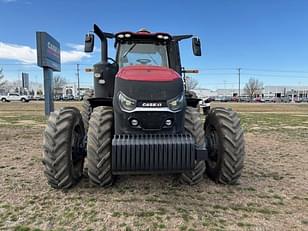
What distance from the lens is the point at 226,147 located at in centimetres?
432

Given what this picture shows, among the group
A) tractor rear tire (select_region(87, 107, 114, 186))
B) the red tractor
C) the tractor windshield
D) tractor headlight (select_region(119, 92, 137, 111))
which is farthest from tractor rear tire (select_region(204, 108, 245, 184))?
tractor rear tire (select_region(87, 107, 114, 186))

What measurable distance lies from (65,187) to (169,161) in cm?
181

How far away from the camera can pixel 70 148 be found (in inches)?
163

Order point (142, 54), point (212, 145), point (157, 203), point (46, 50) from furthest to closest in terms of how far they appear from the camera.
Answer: point (46, 50)
point (142, 54)
point (212, 145)
point (157, 203)

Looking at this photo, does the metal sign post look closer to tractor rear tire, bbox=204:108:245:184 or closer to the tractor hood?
the tractor hood

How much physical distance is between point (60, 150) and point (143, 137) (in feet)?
4.26

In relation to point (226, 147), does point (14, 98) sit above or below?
below

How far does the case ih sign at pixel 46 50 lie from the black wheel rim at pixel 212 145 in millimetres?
9438

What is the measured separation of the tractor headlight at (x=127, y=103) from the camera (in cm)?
373

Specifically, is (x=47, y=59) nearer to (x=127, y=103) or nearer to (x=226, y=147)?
(x=127, y=103)

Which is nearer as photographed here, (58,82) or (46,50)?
(46,50)

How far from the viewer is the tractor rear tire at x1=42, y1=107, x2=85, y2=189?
4008 millimetres

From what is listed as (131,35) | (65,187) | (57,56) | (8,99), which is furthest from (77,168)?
(8,99)

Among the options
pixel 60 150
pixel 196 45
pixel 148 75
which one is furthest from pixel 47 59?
pixel 148 75
